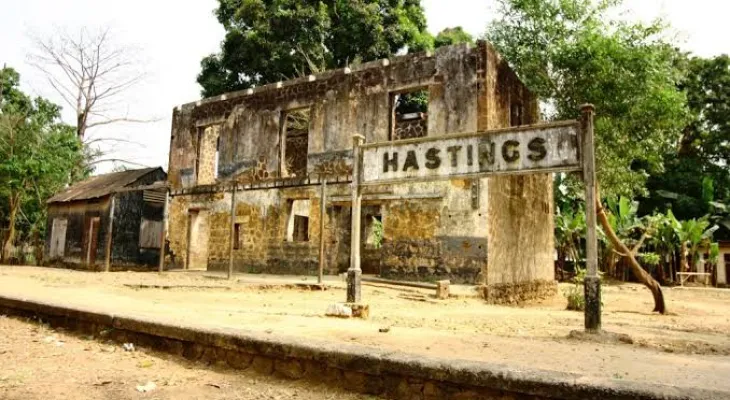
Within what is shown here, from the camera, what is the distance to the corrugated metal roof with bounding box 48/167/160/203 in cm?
1906

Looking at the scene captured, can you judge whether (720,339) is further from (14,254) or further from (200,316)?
(14,254)

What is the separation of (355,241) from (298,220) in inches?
371

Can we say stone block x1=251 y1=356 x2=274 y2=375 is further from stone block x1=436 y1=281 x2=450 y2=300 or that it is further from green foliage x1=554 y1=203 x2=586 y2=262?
green foliage x1=554 y1=203 x2=586 y2=262

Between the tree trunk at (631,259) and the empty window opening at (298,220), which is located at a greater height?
the empty window opening at (298,220)

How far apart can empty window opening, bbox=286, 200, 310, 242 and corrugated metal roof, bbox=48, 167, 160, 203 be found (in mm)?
6768

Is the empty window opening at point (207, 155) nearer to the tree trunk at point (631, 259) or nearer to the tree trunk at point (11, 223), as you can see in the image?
the tree trunk at point (11, 223)

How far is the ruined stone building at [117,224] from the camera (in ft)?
61.5

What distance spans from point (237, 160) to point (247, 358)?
12735 millimetres

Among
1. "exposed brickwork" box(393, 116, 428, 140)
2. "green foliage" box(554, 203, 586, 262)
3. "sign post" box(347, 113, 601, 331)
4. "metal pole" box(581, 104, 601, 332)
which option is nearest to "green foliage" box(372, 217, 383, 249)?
"exposed brickwork" box(393, 116, 428, 140)

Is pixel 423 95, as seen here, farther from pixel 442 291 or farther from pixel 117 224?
pixel 442 291

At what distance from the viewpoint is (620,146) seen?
49.1 ft

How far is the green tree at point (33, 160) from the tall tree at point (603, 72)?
689 inches

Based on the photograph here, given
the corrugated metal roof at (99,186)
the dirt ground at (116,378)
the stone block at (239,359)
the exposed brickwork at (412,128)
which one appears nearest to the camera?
the dirt ground at (116,378)

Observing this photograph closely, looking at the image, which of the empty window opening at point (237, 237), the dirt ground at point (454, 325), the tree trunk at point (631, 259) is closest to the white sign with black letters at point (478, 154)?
the dirt ground at point (454, 325)
